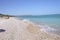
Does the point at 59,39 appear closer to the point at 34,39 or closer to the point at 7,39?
the point at 34,39

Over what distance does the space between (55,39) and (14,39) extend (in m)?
3.20

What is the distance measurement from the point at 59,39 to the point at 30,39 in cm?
234

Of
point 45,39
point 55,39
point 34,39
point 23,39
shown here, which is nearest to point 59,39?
point 55,39

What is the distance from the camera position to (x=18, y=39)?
32.3 feet

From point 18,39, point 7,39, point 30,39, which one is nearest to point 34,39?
point 30,39

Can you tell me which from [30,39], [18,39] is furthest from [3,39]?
[30,39]

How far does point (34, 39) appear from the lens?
1003 centimetres

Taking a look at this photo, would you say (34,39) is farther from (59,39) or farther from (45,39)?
(59,39)

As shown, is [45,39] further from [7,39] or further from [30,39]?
[7,39]

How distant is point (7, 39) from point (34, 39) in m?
2.00

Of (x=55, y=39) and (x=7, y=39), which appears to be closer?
(x=7, y=39)

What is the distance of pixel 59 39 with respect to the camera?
10531 millimetres

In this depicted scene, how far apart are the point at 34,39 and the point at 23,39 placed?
824 millimetres

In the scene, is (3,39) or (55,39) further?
(55,39)
